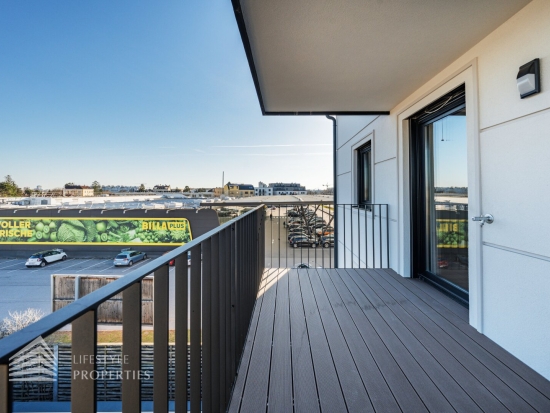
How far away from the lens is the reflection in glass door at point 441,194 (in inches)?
95.7

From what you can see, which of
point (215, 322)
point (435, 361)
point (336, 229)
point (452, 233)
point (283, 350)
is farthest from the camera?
point (336, 229)

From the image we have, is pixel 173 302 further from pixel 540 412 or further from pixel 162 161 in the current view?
pixel 162 161

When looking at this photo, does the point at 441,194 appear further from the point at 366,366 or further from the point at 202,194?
the point at 202,194

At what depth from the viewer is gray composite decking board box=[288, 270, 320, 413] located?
1.37m

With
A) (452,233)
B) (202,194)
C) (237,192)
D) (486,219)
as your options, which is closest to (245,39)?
(486,219)

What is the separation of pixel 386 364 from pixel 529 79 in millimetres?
1837

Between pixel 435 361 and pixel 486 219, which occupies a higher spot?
pixel 486 219

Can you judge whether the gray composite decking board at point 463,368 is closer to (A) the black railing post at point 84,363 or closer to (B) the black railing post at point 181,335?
(B) the black railing post at point 181,335

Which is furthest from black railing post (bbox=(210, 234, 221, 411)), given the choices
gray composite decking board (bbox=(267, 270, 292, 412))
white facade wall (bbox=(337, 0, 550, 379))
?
white facade wall (bbox=(337, 0, 550, 379))

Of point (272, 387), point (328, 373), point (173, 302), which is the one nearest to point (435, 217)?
point (328, 373)

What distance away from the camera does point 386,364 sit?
166 centimetres

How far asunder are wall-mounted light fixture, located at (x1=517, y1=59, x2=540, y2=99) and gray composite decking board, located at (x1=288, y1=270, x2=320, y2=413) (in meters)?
2.02

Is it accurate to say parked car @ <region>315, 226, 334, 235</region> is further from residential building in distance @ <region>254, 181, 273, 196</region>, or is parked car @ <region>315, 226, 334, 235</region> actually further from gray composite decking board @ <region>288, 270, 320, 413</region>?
residential building in distance @ <region>254, 181, 273, 196</region>

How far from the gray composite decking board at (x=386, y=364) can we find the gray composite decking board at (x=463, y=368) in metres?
0.19
